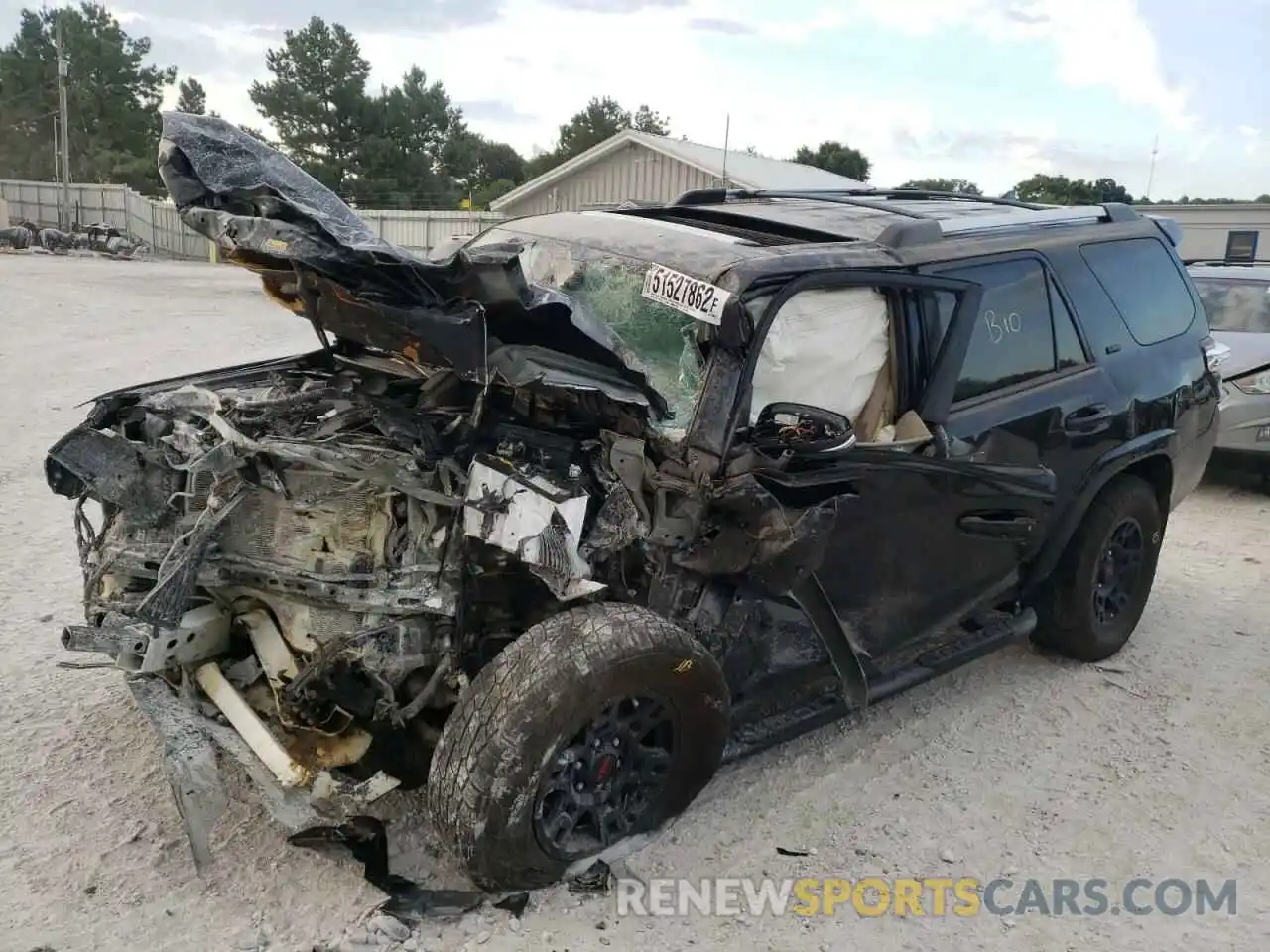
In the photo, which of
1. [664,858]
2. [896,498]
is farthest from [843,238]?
[664,858]

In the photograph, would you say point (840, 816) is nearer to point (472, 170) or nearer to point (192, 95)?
point (472, 170)

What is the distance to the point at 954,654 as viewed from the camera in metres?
3.99

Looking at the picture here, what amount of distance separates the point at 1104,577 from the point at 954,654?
117 cm

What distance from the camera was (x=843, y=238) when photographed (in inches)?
144

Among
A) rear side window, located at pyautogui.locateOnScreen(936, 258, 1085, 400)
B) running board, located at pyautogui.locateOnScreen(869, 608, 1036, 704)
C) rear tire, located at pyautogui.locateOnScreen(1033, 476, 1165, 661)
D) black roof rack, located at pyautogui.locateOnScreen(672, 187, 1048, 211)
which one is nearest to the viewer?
running board, located at pyautogui.locateOnScreen(869, 608, 1036, 704)

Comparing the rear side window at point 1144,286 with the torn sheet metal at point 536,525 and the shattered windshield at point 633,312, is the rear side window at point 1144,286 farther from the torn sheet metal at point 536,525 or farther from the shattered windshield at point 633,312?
the torn sheet metal at point 536,525

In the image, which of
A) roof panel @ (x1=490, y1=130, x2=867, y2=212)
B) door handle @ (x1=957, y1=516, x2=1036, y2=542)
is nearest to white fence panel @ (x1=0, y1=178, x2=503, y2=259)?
roof panel @ (x1=490, y1=130, x2=867, y2=212)

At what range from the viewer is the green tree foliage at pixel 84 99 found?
157 ft

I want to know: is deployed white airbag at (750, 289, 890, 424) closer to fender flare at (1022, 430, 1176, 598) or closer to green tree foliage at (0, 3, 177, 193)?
fender flare at (1022, 430, 1176, 598)

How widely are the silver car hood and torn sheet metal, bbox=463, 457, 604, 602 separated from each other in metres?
6.61

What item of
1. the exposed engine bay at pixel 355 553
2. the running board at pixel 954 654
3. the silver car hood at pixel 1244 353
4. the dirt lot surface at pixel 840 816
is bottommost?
the dirt lot surface at pixel 840 816

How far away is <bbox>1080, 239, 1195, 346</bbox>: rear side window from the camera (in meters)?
4.54

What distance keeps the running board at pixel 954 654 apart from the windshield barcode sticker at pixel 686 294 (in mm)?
1480

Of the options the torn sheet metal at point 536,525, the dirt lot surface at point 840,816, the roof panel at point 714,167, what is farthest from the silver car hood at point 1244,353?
the roof panel at point 714,167
